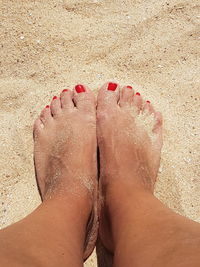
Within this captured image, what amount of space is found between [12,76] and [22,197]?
604mm

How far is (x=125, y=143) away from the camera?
178cm

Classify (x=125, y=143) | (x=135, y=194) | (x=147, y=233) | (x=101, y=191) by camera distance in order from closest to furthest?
(x=147, y=233)
(x=135, y=194)
(x=101, y=191)
(x=125, y=143)

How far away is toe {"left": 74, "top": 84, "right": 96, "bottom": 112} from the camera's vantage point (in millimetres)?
1799

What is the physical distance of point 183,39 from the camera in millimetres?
1854

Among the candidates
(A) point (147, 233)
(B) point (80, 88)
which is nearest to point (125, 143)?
(B) point (80, 88)

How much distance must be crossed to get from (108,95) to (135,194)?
0.54 meters

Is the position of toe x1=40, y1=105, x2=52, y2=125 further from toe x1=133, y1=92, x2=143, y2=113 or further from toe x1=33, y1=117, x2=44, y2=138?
toe x1=133, y1=92, x2=143, y2=113

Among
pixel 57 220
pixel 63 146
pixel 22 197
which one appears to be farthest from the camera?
pixel 63 146

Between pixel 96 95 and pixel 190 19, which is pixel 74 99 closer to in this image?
pixel 96 95

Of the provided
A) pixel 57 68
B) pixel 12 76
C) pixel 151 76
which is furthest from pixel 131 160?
pixel 12 76

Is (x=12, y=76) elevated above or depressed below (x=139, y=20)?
below

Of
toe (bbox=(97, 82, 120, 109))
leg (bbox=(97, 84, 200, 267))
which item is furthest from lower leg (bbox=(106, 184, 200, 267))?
toe (bbox=(97, 82, 120, 109))

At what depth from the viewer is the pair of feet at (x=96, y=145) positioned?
1.62 meters

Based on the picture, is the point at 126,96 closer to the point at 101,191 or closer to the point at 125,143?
the point at 125,143
